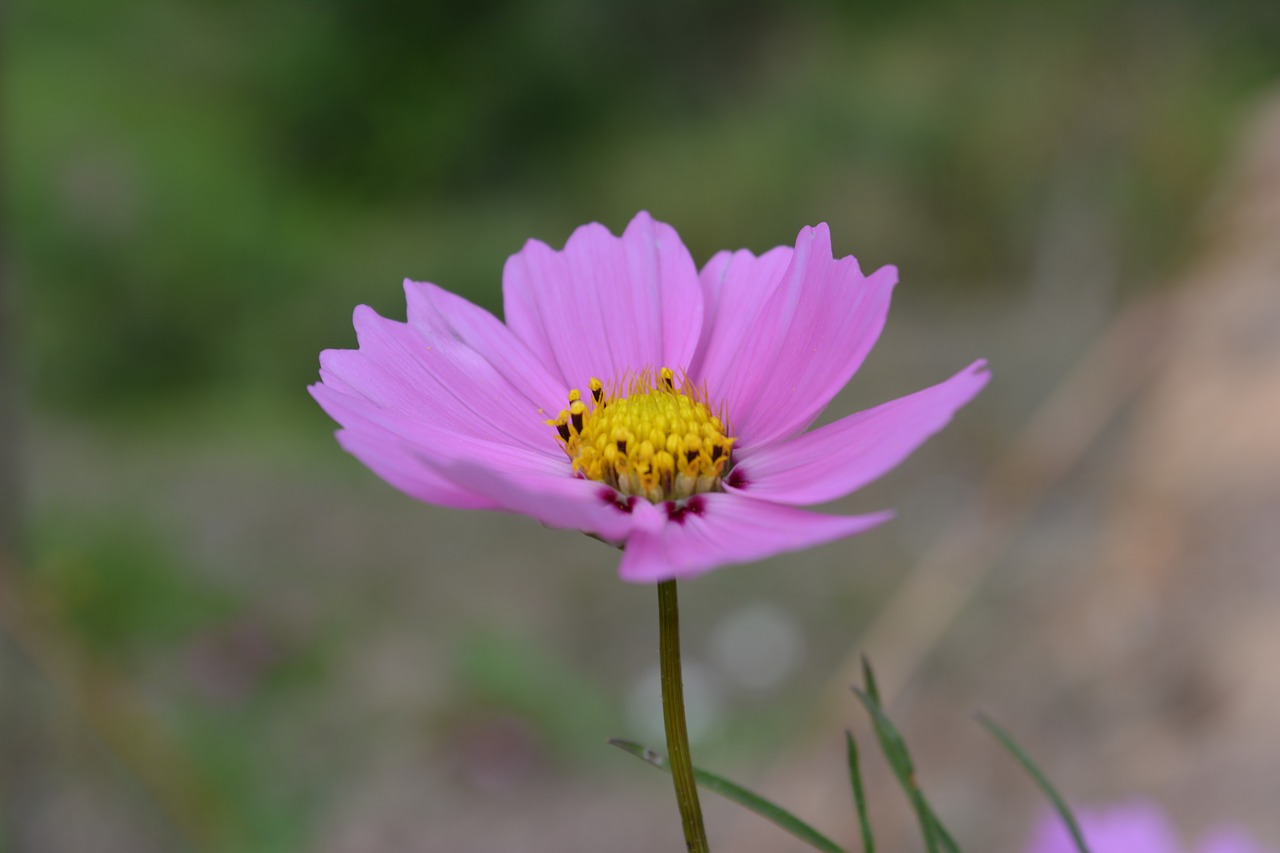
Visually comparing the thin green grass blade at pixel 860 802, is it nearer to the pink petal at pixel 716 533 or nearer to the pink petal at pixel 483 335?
the pink petal at pixel 716 533

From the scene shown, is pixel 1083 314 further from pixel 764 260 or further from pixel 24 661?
pixel 764 260

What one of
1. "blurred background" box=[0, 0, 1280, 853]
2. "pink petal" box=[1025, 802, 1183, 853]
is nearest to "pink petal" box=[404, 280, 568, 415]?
"pink petal" box=[1025, 802, 1183, 853]

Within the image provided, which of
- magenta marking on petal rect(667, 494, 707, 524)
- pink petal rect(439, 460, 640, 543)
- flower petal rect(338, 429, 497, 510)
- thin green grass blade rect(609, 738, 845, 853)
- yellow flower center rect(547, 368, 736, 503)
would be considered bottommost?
thin green grass blade rect(609, 738, 845, 853)

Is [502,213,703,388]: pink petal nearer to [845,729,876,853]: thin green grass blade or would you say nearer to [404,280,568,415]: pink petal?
[404,280,568,415]: pink petal

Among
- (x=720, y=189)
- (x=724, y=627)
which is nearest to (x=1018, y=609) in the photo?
(x=724, y=627)

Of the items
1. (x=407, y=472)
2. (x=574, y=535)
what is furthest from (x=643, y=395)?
(x=574, y=535)

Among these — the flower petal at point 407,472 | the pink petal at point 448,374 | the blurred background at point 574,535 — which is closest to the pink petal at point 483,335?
the pink petal at point 448,374

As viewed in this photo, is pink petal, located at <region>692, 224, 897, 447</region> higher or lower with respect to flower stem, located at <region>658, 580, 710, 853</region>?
higher
